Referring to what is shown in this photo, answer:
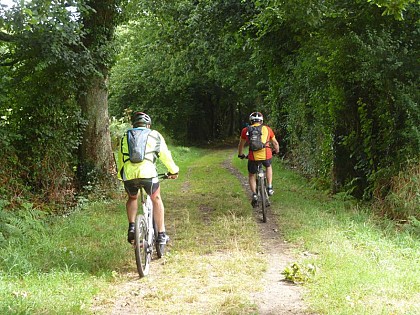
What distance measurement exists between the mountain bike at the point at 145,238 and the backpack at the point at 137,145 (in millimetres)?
543

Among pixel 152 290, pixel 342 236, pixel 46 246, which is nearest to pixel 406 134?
pixel 342 236

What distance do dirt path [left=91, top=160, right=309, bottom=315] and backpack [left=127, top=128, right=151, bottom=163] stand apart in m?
1.54

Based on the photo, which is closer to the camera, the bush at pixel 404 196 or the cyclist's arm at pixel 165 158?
the cyclist's arm at pixel 165 158

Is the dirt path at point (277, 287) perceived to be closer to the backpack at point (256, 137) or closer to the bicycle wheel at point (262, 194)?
the bicycle wheel at point (262, 194)

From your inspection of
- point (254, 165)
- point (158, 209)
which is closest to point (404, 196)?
point (254, 165)

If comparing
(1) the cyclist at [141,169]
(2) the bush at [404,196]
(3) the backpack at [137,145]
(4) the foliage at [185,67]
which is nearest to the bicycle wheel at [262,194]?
(2) the bush at [404,196]

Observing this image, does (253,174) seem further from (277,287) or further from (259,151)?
(277,287)

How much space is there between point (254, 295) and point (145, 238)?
1803 millimetres

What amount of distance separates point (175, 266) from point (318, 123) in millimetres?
9447

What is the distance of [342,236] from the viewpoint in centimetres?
792

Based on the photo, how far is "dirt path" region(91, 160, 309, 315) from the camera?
17.2 ft

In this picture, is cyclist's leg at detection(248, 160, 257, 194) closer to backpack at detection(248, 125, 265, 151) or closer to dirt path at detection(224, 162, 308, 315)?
backpack at detection(248, 125, 265, 151)

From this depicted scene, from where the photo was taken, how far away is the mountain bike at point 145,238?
6.29 m

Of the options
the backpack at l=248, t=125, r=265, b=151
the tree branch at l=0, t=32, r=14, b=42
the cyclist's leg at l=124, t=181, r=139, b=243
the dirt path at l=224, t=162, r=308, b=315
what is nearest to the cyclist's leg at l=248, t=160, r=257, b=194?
the backpack at l=248, t=125, r=265, b=151
